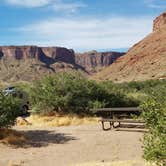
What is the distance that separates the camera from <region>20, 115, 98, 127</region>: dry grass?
59.9 ft

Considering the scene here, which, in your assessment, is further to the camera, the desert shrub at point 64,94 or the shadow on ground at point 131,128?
the desert shrub at point 64,94

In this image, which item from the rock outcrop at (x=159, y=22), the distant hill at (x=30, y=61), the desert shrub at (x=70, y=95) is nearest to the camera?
the desert shrub at (x=70, y=95)

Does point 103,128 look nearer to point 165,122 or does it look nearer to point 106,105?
point 106,105

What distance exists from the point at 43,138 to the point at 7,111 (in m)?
1.42

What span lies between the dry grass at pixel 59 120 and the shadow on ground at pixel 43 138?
6.60ft

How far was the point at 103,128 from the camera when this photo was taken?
16.3 meters

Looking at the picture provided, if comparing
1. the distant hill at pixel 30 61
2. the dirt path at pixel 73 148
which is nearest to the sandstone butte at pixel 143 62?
the distant hill at pixel 30 61

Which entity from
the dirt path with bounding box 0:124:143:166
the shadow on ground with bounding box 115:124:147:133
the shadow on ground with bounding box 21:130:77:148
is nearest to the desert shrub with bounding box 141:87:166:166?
the dirt path with bounding box 0:124:143:166

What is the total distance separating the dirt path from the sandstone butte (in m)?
66.8

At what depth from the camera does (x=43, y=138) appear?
14.7 m

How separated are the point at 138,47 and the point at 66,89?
94.7m

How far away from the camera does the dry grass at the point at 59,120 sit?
59.9 ft

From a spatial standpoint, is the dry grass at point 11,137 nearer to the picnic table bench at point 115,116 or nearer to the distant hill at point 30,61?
the picnic table bench at point 115,116

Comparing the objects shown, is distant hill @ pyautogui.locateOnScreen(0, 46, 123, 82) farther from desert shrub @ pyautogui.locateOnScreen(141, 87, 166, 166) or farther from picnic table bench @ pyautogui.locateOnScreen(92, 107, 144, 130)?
desert shrub @ pyautogui.locateOnScreen(141, 87, 166, 166)
